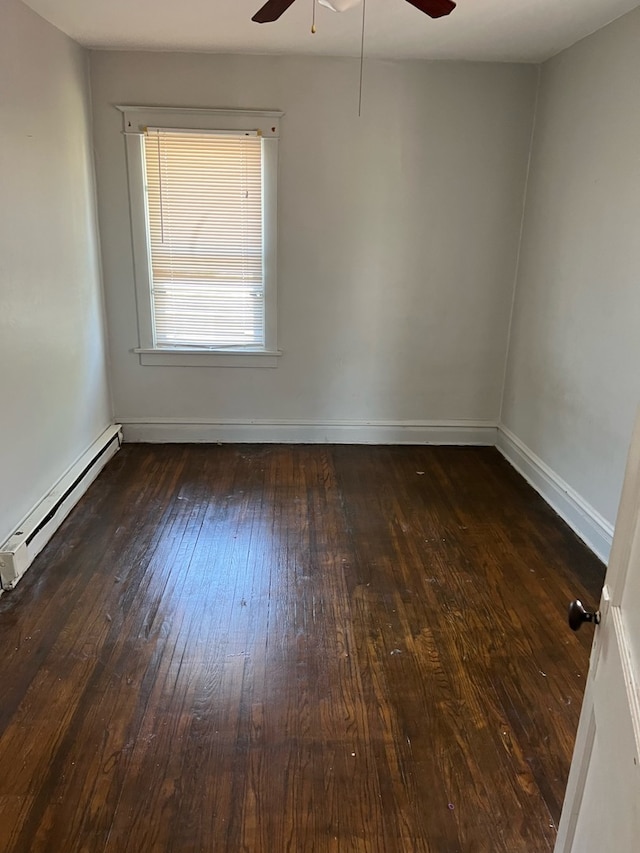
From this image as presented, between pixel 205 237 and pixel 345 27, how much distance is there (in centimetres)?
147

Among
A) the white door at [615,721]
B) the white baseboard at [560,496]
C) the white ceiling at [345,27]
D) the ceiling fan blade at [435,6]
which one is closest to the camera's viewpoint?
the white door at [615,721]

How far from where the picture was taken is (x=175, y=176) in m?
3.90

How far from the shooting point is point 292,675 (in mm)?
2191

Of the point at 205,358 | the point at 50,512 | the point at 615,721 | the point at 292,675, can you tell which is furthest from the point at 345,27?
the point at 615,721

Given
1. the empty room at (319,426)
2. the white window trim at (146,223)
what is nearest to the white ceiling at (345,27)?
the empty room at (319,426)

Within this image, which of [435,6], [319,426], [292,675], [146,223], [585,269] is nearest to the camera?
[435,6]

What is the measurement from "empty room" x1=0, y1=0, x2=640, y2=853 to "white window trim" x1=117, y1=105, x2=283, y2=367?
2cm

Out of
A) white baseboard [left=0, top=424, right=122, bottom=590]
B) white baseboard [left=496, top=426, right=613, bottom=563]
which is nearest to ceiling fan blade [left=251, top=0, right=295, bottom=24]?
white baseboard [left=0, top=424, right=122, bottom=590]

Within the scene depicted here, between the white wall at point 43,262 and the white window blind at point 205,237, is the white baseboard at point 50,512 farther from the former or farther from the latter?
the white window blind at point 205,237

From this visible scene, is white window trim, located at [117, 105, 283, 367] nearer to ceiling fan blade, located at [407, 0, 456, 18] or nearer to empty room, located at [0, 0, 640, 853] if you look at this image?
empty room, located at [0, 0, 640, 853]

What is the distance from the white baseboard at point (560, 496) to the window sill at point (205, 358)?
1710 millimetres

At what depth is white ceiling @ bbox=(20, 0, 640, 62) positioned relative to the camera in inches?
111

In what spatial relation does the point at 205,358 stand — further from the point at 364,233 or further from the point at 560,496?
the point at 560,496

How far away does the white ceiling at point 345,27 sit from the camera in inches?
111
